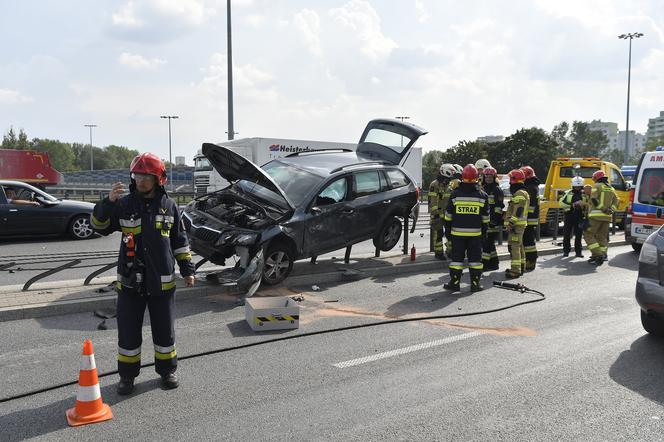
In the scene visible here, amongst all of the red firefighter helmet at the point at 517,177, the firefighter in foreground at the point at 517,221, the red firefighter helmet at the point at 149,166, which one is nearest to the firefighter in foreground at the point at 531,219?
the red firefighter helmet at the point at 517,177

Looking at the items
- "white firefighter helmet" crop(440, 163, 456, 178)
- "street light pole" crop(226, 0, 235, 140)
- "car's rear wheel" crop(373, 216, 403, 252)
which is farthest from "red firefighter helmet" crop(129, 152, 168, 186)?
"street light pole" crop(226, 0, 235, 140)

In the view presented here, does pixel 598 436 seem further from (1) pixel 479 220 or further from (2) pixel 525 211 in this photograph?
(2) pixel 525 211

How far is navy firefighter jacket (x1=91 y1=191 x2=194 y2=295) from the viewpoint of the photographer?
163 inches

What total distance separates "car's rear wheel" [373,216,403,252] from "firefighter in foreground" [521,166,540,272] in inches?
91.6

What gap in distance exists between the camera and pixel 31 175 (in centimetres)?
2808

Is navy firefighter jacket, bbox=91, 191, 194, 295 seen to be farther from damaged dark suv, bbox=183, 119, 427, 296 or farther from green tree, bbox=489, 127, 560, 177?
green tree, bbox=489, 127, 560, 177

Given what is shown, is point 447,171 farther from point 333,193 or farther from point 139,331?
point 139,331

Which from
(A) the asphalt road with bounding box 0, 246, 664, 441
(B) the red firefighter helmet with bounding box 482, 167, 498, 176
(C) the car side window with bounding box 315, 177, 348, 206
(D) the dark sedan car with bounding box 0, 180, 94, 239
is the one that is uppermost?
(B) the red firefighter helmet with bounding box 482, 167, 498, 176

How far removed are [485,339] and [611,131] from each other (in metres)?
204

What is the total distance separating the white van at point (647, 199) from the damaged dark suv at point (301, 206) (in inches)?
212

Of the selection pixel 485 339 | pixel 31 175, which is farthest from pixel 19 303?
pixel 31 175

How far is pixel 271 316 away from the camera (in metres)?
5.87

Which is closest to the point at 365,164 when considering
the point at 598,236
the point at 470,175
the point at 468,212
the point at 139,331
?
the point at 470,175

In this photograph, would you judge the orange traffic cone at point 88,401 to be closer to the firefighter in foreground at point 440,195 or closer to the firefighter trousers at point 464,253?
the firefighter trousers at point 464,253
